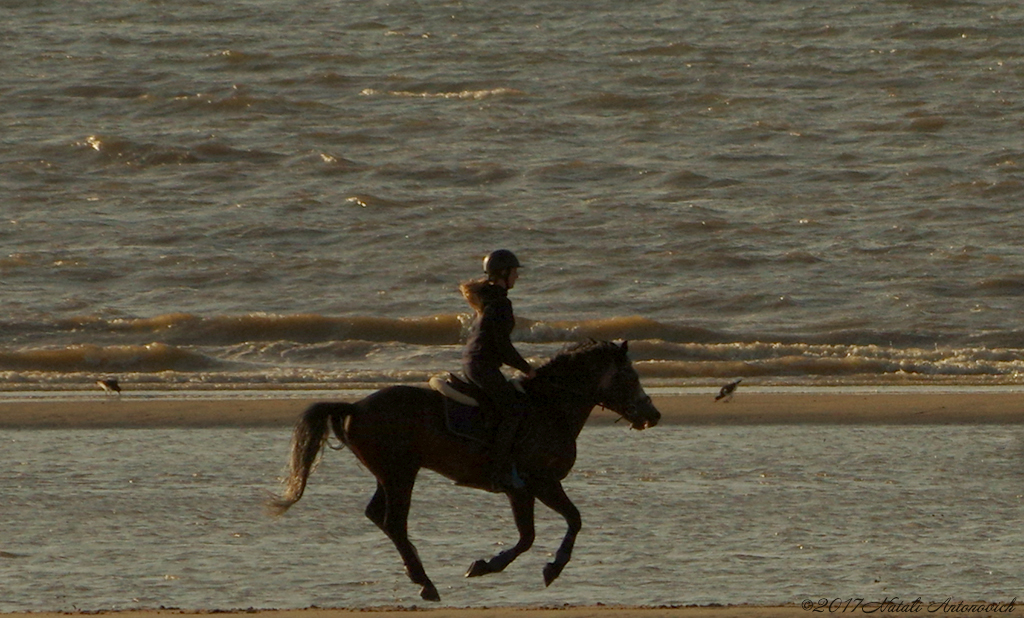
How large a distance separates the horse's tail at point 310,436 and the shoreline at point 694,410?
5558mm

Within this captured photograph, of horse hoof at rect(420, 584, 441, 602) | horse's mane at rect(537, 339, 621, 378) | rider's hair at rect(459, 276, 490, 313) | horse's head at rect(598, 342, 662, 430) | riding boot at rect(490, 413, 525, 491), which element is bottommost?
horse hoof at rect(420, 584, 441, 602)

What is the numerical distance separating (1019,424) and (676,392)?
3518 millimetres

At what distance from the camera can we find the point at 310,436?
873cm

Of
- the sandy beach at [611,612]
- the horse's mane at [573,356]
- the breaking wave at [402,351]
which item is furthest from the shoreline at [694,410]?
the sandy beach at [611,612]

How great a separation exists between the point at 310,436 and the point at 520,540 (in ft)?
3.92

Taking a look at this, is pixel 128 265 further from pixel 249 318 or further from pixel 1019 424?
pixel 1019 424

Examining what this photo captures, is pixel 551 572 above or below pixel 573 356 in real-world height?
below

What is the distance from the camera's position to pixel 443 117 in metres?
34.3

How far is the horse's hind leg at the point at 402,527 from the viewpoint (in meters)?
8.57

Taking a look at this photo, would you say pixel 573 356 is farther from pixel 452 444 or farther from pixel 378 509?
pixel 378 509

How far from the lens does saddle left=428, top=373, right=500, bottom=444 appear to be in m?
8.78

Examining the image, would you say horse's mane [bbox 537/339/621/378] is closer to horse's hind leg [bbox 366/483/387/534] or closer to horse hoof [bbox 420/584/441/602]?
horse's hind leg [bbox 366/483/387/534]

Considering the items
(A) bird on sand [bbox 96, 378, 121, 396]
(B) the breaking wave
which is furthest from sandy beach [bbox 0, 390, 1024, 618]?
(B) the breaking wave

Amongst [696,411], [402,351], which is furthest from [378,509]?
[402,351]
